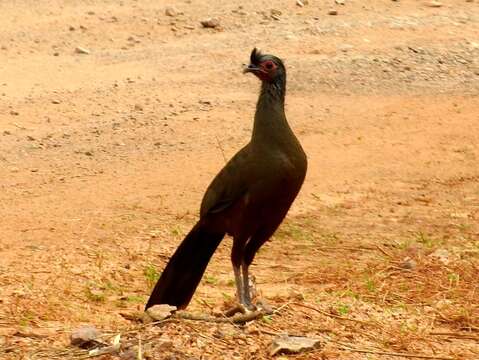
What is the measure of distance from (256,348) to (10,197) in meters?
3.80

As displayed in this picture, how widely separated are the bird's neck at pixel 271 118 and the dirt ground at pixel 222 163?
965mm

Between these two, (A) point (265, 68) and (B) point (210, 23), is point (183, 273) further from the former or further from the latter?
(B) point (210, 23)

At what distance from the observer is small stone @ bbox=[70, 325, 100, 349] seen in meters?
5.59

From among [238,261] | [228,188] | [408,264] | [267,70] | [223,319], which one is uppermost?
[267,70]

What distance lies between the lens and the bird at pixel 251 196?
5.96m

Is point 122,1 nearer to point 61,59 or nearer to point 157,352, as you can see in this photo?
point 61,59

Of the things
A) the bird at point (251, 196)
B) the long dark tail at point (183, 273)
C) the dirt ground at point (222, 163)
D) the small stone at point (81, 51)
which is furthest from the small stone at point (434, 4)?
the long dark tail at point (183, 273)

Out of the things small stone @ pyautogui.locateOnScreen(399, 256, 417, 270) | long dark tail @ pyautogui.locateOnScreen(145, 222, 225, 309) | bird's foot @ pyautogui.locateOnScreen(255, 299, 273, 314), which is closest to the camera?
bird's foot @ pyautogui.locateOnScreen(255, 299, 273, 314)

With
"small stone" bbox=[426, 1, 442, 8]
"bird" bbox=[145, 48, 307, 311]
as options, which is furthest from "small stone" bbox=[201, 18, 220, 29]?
"bird" bbox=[145, 48, 307, 311]

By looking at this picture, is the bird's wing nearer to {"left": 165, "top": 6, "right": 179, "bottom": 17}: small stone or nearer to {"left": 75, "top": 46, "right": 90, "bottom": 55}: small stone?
{"left": 75, "top": 46, "right": 90, "bottom": 55}: small stone

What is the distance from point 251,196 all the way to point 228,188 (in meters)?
0.20

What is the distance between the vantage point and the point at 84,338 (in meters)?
5.59

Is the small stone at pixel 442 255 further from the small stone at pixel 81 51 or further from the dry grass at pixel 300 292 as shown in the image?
the small stone at pixel 81 51

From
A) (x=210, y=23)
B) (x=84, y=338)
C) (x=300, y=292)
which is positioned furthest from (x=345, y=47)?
(x=84, y=338)
